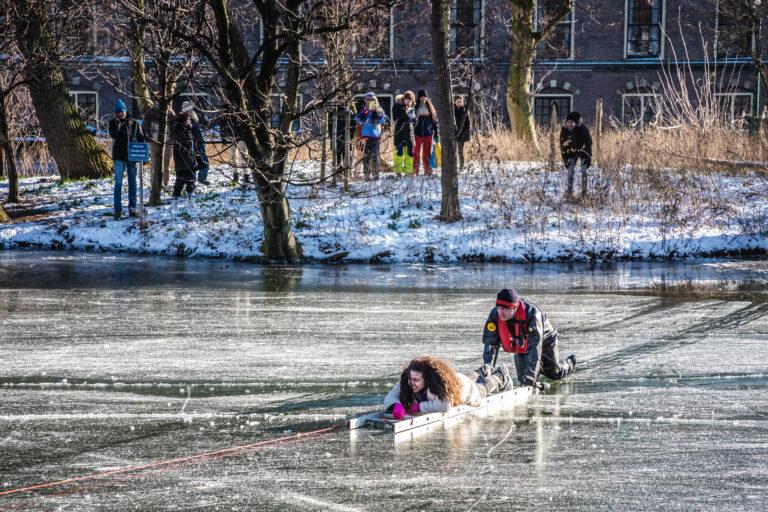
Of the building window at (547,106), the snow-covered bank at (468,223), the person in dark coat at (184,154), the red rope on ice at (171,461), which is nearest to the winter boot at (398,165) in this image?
the snow-covered bank at (468,223)

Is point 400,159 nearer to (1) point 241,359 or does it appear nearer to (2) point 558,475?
(1) point 241,359

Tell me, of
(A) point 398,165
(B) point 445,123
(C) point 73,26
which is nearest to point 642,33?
(A) point 398,165

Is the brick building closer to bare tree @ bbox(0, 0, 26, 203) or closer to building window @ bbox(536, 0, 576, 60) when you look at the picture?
building window @ bbox(536, 0, 576, 60)

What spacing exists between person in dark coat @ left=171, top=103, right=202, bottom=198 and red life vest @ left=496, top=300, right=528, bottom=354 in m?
12.0

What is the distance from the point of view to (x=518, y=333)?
8141 mm

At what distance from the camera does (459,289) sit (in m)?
13.9

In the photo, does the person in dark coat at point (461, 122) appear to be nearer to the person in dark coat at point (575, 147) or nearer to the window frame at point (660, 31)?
the person in dark coat at point (575, 147)

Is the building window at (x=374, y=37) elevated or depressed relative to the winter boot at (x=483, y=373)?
elevated

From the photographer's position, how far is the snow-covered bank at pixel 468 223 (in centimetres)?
1775

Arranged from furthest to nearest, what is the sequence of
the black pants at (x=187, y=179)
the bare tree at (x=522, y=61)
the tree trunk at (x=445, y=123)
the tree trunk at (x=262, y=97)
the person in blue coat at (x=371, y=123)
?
the bare tree at (x=522, y=61) → the black pants at (x=187, y=179) → the person in blue coat at (x=371, y=123) → the tree trunk at (x=445, y=123) → the tree trunk at (x=262, y=97)

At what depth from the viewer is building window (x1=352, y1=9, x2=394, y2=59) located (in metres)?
21.8

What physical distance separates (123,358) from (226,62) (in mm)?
7768

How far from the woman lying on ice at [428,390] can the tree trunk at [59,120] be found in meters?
18.3

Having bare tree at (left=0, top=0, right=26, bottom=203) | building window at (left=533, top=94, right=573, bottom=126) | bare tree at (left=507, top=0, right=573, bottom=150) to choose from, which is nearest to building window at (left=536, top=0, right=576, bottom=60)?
building window at (left=533, top=94, right=573, bottom=126)
